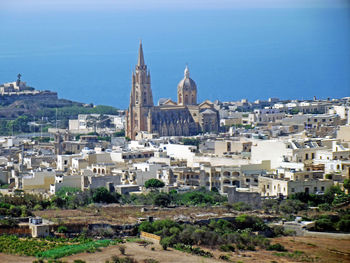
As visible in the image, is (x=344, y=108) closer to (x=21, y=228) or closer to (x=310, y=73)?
(x=21, y=228)

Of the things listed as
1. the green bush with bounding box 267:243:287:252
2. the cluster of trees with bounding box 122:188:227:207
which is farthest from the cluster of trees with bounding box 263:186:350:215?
the green bush with bounding box 267:243:287:252

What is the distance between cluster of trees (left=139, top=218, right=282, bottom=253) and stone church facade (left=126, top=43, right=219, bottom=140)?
39.4 m

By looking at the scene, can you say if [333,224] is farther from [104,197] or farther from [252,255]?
[104,197]

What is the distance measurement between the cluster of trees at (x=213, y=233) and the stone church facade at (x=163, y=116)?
39.4 m

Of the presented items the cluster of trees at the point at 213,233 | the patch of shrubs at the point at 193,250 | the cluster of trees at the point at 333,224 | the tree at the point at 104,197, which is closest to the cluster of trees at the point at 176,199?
the tree at the point at 104,197

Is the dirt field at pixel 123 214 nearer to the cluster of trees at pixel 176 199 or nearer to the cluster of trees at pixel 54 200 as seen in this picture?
the cluster of trees at pixel 54 200

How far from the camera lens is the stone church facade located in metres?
76.5

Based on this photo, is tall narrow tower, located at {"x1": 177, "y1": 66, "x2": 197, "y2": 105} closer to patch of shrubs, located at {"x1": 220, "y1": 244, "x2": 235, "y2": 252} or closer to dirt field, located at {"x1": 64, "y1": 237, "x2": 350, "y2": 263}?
dirt field, located at {"x1": 64, "y1": 237, "x2": 350, "y2": 263}

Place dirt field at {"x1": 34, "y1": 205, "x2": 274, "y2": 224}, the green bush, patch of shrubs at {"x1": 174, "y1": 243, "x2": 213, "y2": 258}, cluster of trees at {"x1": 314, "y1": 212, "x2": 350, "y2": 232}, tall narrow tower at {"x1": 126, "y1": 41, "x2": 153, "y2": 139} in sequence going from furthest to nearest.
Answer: tall narrow tower at {"x1": 126, "y1": 41, "x2": 153, "y2": 139} → dirt field at {"x1": 34, "y1": 205, "x2": 274, "y2": 224} → cluster of trees at {"x1": 314, "y1": 212, "x2": 350, "y2": 232} → the green bush → patch of shrubs at {"x1": 174, "y1": 243, "x2": 213, "y2": 258}

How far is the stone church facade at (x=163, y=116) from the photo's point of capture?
3012 inches

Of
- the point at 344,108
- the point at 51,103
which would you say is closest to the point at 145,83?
the point at 344,108

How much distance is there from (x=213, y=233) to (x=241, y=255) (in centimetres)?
148

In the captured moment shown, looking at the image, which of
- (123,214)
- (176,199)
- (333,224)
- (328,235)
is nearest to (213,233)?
(328,235)

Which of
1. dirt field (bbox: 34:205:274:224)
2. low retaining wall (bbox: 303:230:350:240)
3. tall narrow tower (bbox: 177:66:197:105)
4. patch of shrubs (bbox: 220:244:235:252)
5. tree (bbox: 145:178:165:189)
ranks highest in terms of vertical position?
tall narrow tower (bbox: 177:66:197:105)
